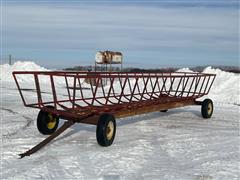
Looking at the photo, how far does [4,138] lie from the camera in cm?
824

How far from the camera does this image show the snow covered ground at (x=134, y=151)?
5953mm

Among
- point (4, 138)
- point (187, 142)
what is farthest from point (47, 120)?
point (187, 142)

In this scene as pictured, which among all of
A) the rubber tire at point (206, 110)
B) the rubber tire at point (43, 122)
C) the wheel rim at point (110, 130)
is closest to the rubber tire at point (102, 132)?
the wheel rim at point (110, 130)

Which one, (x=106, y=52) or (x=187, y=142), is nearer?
(x=187, y=142)

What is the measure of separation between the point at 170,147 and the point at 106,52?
24.4 meters

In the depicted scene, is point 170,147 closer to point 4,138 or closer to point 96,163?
point 96,163

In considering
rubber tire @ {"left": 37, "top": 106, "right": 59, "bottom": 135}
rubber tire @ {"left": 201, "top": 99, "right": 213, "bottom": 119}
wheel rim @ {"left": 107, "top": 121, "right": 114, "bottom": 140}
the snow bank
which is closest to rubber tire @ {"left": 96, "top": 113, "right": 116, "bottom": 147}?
wheel rim @ {"left": 107, "top": 121, "right": 114, "bottom": 140}

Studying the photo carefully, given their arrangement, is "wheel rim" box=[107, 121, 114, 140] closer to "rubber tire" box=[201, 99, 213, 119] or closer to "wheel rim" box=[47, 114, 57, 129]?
"wheel rim" box=[47, 114, 57, 129]

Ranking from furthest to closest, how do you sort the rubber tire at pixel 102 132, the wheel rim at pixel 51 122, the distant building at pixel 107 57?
the distant building at pixel 107 57, the wheel rim at pixel 51 122, the rubber tire at pixel 102 132

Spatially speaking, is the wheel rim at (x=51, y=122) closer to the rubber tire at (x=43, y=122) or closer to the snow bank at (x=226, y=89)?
the rubber tire at (x=43, y=122)

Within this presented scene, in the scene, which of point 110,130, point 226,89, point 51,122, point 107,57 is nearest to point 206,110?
point 110,130

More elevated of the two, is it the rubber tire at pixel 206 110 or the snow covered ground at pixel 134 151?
the rubber tire at pixel 206 110

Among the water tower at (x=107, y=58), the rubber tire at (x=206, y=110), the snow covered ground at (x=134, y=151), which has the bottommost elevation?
the snow covered ground at (x=134, y=151)

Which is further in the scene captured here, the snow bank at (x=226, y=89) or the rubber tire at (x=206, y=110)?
the snow bank at (x=226, y=89)
